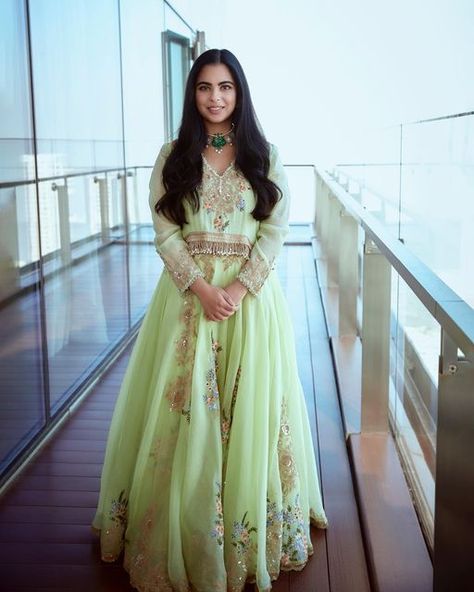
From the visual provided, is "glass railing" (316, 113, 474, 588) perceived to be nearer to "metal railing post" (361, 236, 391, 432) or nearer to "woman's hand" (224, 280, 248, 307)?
"metal railing post" (361, 236, 391, 432)

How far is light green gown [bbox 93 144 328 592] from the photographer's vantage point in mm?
2193

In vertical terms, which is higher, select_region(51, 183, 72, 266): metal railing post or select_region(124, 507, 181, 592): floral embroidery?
select_region(51, 183, 72, 266): metal railing post

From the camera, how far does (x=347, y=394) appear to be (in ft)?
12.5

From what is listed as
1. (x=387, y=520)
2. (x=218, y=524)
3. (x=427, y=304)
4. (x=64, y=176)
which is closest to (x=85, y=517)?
(x=218, y=524)

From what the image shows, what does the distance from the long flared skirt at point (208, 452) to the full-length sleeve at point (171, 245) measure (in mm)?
55

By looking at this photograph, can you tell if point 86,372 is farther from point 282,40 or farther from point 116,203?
point 282,40

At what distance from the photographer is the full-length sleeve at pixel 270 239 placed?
88.8 inches

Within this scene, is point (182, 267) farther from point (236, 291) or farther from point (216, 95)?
point (216, 95)

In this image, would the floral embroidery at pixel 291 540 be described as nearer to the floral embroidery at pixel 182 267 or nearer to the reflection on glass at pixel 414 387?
the reflection on glass at pixel 414 387

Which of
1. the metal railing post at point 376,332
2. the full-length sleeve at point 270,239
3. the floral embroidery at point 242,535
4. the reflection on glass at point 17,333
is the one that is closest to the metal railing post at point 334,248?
the metal railing post at point 376,332

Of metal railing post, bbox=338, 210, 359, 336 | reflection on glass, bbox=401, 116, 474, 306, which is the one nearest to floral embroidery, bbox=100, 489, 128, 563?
reflection on glass, bbox=401, 116, 474, 306

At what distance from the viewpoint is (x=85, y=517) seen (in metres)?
2.70

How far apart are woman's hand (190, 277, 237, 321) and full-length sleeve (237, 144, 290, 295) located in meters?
0.07

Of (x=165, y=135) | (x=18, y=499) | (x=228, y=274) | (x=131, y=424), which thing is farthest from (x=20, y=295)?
(x=165, y=135)
